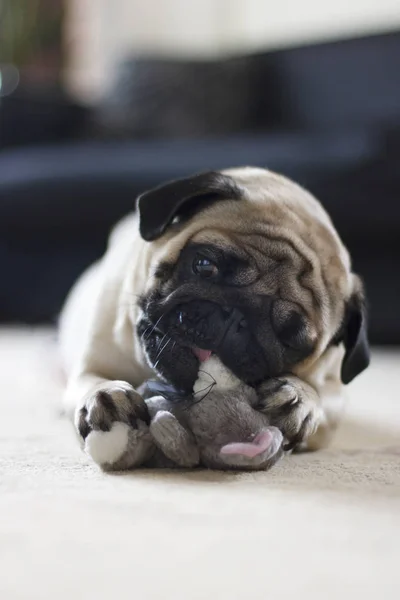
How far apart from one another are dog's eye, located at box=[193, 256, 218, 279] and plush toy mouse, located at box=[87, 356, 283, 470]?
1.16 ft

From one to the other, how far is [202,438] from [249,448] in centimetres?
13

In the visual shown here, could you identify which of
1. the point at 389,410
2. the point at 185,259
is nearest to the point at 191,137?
the point at 389,410

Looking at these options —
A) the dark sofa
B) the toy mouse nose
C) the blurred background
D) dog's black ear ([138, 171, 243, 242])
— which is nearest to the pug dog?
dog's black ear ([138, 171, 243, 242])

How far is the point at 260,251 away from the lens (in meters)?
2.38

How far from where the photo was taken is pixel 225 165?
14.9 feet

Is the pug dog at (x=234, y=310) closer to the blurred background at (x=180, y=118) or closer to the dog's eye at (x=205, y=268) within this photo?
the dog's eye at (x=205, y=268)

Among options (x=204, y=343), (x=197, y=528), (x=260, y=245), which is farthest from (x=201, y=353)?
(x=197, y=528)

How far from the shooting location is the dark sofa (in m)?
4.30

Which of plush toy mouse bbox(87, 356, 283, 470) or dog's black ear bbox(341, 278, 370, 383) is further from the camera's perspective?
dog's black ear bbox(341, 278, 370, 383)

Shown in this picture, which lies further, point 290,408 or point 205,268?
point 205,268

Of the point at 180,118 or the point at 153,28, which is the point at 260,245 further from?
the point at 153,28

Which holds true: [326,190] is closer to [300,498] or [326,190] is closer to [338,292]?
[338,292]

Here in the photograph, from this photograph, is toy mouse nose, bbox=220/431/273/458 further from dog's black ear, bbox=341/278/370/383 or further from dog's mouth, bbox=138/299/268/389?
dog's black ear, bbox=341/278/370/383

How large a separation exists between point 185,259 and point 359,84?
4.05 meters
